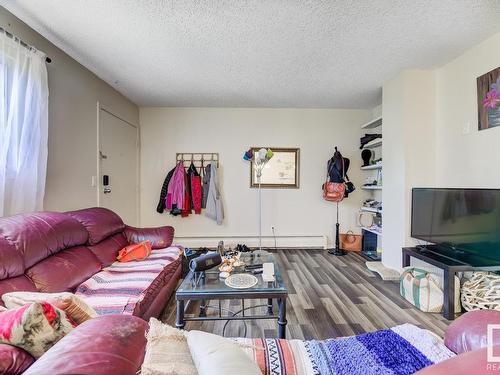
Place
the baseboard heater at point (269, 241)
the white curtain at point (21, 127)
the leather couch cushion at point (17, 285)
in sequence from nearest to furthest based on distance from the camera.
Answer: the leather couch cushion at point (17, 285), the white curtain at point (21, 127), the baseboard heater at point (269, 241)

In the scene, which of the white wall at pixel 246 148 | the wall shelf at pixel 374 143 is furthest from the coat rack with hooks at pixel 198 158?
the wall shelf at pixel 374 143

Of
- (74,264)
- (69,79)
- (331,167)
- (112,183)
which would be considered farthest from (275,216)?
(69,79)

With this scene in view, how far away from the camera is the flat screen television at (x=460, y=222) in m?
1.88

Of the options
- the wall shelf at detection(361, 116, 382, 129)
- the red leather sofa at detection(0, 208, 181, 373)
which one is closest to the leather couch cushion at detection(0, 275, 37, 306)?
the red leather sofa at detection(0, 208, 181, 373)

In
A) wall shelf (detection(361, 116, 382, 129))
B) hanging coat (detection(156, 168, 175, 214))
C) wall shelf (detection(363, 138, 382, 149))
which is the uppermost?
wall shelf (detection(361, 116, 382, 129))

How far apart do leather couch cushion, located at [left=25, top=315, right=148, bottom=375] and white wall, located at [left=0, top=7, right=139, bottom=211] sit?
193 centimetres

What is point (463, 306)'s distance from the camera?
1946 mm

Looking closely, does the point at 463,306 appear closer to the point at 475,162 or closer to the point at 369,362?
the point at 475,162

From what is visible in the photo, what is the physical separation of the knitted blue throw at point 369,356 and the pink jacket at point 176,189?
9.81 ft

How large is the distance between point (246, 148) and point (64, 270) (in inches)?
113

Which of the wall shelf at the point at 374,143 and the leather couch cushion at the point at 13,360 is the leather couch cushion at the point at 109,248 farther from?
the wall shelf at the point at 374,143

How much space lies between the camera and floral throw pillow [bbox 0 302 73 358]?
66cm

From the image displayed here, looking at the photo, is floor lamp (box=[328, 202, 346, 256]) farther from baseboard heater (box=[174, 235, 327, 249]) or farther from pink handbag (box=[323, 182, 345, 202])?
pink handbag (box=[323, 182, 345, 202])

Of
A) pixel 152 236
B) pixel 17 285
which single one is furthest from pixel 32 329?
pixel 152 236
